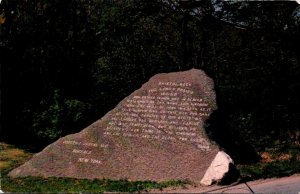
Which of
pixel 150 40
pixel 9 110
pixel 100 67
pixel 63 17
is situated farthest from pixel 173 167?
pixel 150 40

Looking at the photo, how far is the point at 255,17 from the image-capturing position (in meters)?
17.8

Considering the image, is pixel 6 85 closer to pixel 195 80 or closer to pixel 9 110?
pixel 9 110

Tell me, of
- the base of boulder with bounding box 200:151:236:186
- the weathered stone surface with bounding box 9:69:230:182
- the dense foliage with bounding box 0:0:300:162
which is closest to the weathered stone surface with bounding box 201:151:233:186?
the base of boulder with bounding box 200:151:236:186

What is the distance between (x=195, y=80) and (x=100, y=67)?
8489 mm

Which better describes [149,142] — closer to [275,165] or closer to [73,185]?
→ [73,185]

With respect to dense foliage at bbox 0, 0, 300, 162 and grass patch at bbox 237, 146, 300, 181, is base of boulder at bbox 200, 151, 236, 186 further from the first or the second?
dense foliage at bbox 0, 0, 300, 162

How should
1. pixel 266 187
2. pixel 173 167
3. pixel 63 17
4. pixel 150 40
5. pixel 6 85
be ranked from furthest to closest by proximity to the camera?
pixel 150 40
pixel 63 17
pixel 6 85
pixel 173 167
pixel 266 187

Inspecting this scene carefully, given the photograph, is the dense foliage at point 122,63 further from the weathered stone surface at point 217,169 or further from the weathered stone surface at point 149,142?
the weathered stone surface at point 217,169

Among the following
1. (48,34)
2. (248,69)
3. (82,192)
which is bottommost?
(82,192)

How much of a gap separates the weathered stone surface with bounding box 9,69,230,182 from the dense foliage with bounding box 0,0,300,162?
893 mm

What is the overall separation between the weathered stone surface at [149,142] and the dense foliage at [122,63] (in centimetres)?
89

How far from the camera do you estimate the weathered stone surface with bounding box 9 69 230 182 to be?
909 cm

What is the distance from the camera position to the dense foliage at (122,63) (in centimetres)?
1416

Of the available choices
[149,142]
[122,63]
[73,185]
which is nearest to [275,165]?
[149,142]
